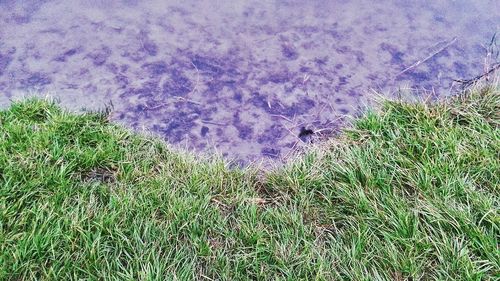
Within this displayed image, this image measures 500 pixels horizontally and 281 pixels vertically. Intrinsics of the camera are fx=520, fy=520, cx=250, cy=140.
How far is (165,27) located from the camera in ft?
9.23

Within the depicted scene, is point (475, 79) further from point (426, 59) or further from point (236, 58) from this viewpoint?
point (236, 58)

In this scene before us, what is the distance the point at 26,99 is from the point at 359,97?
153 cm

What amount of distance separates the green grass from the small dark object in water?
0.10m

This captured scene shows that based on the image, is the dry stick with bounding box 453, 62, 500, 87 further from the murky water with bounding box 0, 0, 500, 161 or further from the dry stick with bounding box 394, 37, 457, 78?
the dry stick with bounding box 394, 37, 457, 78

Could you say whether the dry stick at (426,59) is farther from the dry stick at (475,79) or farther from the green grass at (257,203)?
the green grass at (257,203)

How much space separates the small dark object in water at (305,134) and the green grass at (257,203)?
10cm

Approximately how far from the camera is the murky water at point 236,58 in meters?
2.37

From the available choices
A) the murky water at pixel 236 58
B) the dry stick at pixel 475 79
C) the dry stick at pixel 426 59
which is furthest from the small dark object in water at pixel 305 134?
the dry stick at pixel 475 79

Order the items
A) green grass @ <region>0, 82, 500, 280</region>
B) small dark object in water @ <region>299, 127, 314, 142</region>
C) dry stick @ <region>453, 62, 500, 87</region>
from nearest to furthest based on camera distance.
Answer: green grass @ <region>0, 82, 500, 280</region>, small dark object in water @ <region>299, 127, 314, 142</region>, dry stick @ <region>453, 62, 500, 87</region>

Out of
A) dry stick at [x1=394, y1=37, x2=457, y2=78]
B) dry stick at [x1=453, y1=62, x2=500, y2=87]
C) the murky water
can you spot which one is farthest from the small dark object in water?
dry stick at [x1=453, y1=62, x2=500, y2=87]

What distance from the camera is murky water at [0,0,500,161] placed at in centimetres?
237

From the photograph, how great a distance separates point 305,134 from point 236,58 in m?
0.60

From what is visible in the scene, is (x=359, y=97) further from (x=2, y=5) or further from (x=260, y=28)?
(x=2, y=5)

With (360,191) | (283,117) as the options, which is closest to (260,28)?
(283,117)
